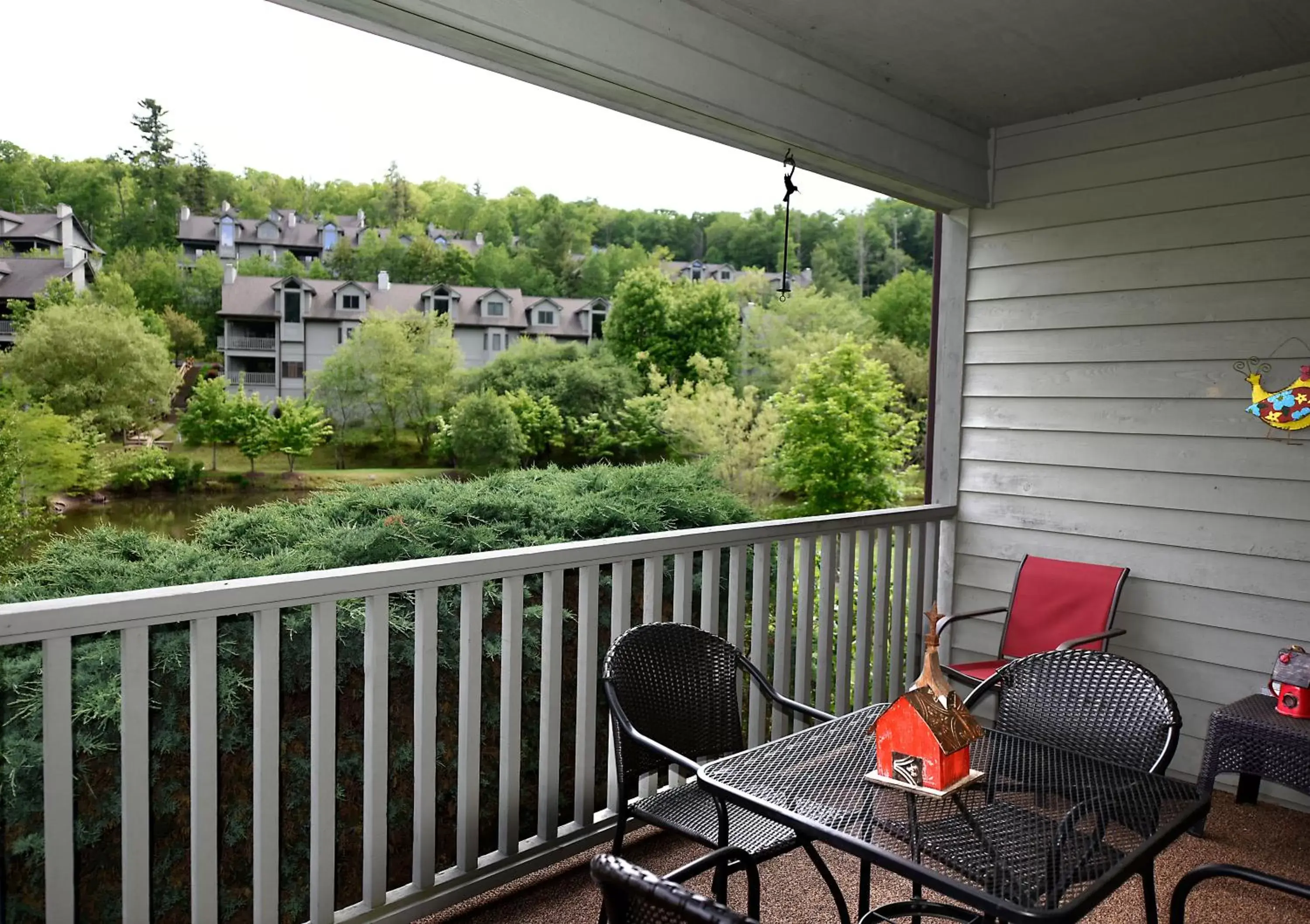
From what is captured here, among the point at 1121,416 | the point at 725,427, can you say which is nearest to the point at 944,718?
the point at 1121,416

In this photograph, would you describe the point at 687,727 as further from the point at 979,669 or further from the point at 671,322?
the point at 671,322

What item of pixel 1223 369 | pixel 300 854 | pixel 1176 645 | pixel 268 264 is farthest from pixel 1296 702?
pixel 268 264

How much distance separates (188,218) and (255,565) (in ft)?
6.31

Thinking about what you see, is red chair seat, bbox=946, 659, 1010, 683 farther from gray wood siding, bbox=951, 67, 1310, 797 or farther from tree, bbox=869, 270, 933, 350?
tree, bbox=869, 270, 933, 350

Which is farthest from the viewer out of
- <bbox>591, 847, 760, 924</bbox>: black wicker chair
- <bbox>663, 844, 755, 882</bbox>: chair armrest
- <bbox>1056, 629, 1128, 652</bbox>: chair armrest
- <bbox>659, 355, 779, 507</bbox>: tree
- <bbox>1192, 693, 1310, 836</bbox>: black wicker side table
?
<bbox>659, 355, 779, 507</bbox>: tree

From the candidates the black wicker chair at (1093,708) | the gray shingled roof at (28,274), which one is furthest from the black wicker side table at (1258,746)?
the gray shingled roof at (28,274)

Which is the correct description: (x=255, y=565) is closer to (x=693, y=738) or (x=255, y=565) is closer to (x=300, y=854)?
(x=300, y=854)

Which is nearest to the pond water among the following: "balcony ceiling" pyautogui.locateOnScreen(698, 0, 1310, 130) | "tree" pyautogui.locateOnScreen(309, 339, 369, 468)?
"tree" pyautogui.locateOnScreen(309, 339, 369, 468)

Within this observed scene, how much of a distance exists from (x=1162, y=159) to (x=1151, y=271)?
0.45 meters

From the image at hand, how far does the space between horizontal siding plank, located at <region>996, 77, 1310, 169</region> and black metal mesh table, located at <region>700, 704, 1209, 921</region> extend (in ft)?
9.42

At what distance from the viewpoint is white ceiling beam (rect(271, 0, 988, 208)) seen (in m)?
2.36

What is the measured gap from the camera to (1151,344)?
376 cm

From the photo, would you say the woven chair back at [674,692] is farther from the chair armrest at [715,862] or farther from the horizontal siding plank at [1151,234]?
the horizontal siding plank at [1151,234]

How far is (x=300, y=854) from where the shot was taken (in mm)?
2508
